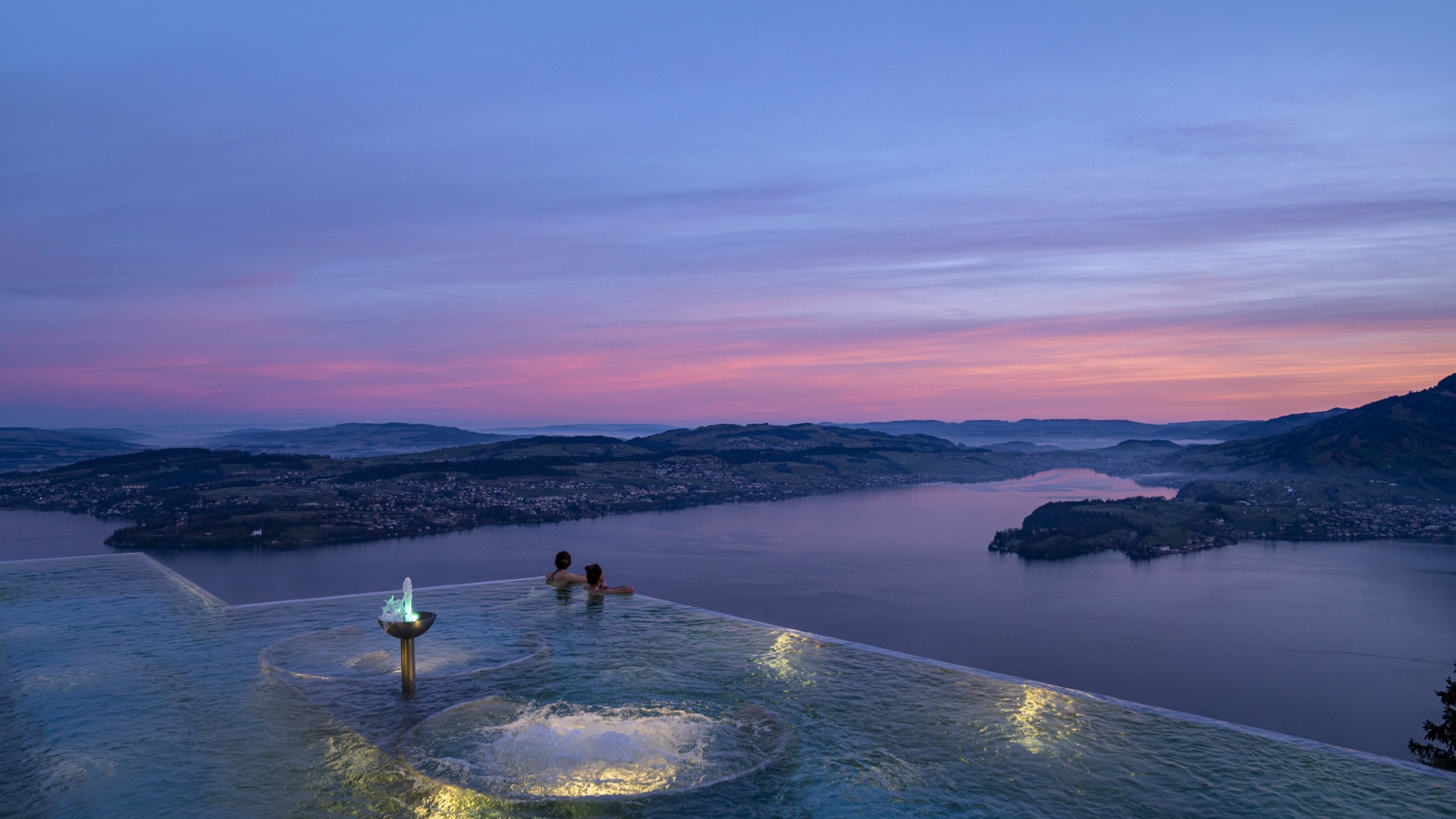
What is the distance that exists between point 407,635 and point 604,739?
3233 mm

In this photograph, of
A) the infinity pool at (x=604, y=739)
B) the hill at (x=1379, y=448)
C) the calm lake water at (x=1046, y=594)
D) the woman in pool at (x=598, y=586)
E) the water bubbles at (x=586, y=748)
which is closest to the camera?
the infinity pool at (x=604, y=739)

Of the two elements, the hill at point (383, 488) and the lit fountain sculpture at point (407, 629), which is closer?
the lit fountain sculpture at point (407, 629)

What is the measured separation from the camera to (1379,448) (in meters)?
132

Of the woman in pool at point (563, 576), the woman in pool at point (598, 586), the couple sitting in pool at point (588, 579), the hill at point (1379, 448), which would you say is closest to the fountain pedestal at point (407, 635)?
Answer: the couple sitting in pool at point (588, 579)

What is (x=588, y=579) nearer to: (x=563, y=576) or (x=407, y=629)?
(x=563, y=576)

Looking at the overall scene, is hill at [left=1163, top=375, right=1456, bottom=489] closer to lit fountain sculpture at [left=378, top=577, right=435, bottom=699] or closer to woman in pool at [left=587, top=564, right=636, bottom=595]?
woman in pool at [left=587, top=564, right=636, bottom=595]

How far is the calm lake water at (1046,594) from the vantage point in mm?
52031

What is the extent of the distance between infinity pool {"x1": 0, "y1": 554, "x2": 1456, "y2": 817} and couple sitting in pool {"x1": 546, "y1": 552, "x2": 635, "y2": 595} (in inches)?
165

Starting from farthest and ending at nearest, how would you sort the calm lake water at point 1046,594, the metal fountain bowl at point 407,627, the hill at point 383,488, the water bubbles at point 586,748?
the hill at point 383,488, the calm lake water at point 1046,594, the metal fountain bowl at point 407,627, the water bubbles at point 586,748

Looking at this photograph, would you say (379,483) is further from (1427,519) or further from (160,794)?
(1427,519)

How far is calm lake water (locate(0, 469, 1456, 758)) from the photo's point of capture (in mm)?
52031

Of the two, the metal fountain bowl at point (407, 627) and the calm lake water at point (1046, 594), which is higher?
the metal fountain bowl at point (407, 627)

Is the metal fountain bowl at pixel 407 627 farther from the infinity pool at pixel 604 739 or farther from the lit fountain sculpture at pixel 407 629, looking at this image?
the infinity pool at pixel 604 739

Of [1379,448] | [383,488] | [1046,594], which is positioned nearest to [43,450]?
[383,488]
